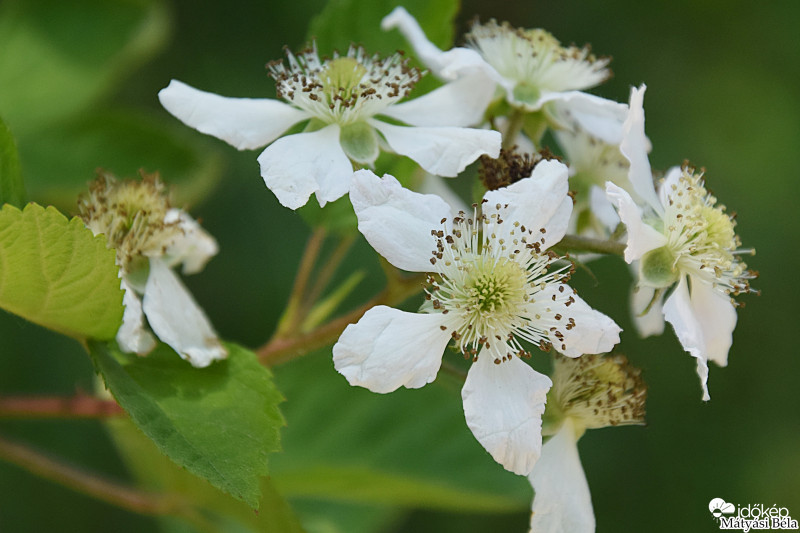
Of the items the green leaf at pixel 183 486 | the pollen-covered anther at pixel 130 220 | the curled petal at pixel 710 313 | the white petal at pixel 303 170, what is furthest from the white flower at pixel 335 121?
the green leaf at pixel 183 486

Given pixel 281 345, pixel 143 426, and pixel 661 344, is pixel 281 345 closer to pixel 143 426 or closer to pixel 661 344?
pixel 143 426

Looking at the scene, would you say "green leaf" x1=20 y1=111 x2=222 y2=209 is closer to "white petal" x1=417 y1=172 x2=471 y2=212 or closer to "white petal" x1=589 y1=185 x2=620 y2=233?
"white petal" x1=417 y1=172 x2=471 y2=212

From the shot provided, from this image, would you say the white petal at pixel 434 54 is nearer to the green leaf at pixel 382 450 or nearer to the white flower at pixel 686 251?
the white flower at pixel 686 251

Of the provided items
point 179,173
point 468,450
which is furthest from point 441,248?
point 179,173

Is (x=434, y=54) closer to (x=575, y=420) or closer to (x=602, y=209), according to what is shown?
(x=602, y=209)

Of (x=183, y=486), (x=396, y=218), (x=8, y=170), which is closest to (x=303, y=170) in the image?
(x=396, y=218)

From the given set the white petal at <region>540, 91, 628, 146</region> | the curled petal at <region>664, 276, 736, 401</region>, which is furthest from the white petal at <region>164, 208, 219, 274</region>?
the curled petal at <region>664, 276, 736, 401</region>
